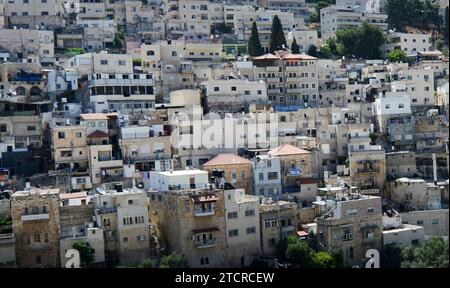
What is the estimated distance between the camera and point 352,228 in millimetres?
16453

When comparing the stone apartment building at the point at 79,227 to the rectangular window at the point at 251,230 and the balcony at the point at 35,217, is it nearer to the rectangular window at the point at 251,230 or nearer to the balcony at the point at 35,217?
the balcony at the point at 35,217

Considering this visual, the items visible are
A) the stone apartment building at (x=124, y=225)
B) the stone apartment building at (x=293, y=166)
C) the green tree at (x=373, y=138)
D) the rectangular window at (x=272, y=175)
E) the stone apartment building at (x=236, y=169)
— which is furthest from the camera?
the green tree at (x=373, y=138)

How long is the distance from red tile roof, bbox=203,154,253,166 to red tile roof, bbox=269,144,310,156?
2.82 feet

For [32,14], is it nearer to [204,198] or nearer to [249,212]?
[204,198]

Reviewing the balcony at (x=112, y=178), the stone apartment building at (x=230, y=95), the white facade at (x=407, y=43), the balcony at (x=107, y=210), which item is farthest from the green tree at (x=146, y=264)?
the white facade at (x=407, y=43)

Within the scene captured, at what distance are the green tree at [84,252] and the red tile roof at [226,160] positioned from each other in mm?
4347

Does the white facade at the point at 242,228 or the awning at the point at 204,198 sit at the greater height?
the awning at the point at 204,198

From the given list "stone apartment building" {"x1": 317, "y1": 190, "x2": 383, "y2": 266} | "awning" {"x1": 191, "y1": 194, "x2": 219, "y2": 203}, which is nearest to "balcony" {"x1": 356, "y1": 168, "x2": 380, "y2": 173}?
"stone apartment building" {"x1": 317, "y1": 190, "x2": 383, "y2": 266}

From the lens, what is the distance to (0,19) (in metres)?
27.5

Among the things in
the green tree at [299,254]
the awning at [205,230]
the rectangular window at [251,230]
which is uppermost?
the awning at [205,230]

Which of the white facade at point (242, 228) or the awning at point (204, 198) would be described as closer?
the awning at point (204, 198)

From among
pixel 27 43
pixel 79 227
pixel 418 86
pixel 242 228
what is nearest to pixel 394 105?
pixel 418 86

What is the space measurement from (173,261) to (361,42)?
1770 cm

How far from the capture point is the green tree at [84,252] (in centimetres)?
1486
